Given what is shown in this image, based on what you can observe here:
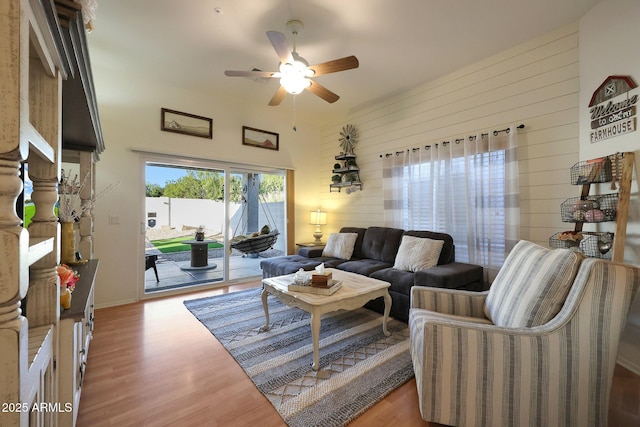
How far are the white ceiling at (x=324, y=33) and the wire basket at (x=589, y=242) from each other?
6.24 ft

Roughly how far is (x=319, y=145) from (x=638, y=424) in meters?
4.86

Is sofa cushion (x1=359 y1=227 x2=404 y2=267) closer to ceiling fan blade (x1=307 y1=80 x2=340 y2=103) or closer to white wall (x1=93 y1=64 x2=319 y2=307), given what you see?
ceiling fan blade (x1=307 y1=80 x2=340 y2=103)

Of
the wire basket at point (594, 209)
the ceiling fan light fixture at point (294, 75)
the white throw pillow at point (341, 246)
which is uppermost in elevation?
the ceiling fan light fixture at point (294, 75)

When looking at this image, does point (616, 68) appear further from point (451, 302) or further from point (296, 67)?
point (296, 67)

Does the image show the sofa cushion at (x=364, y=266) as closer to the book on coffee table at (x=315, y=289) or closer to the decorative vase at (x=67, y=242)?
the book on coffee table at (x=315, y=289)

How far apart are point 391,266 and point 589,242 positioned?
1.83 meters

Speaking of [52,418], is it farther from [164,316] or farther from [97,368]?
[164,316]

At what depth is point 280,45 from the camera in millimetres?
2070

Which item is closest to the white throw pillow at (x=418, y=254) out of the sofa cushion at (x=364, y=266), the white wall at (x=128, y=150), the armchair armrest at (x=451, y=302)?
the sofa cushion at (x=364, y=266)

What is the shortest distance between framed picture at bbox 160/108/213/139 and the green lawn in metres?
1.54

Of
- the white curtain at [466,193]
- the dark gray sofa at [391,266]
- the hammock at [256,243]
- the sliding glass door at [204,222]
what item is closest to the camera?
the dark gray sofa at [391,266]

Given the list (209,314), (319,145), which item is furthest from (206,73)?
(209,314)

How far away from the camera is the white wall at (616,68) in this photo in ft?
6.23

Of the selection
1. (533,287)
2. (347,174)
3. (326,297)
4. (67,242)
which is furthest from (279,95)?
(533,287)
